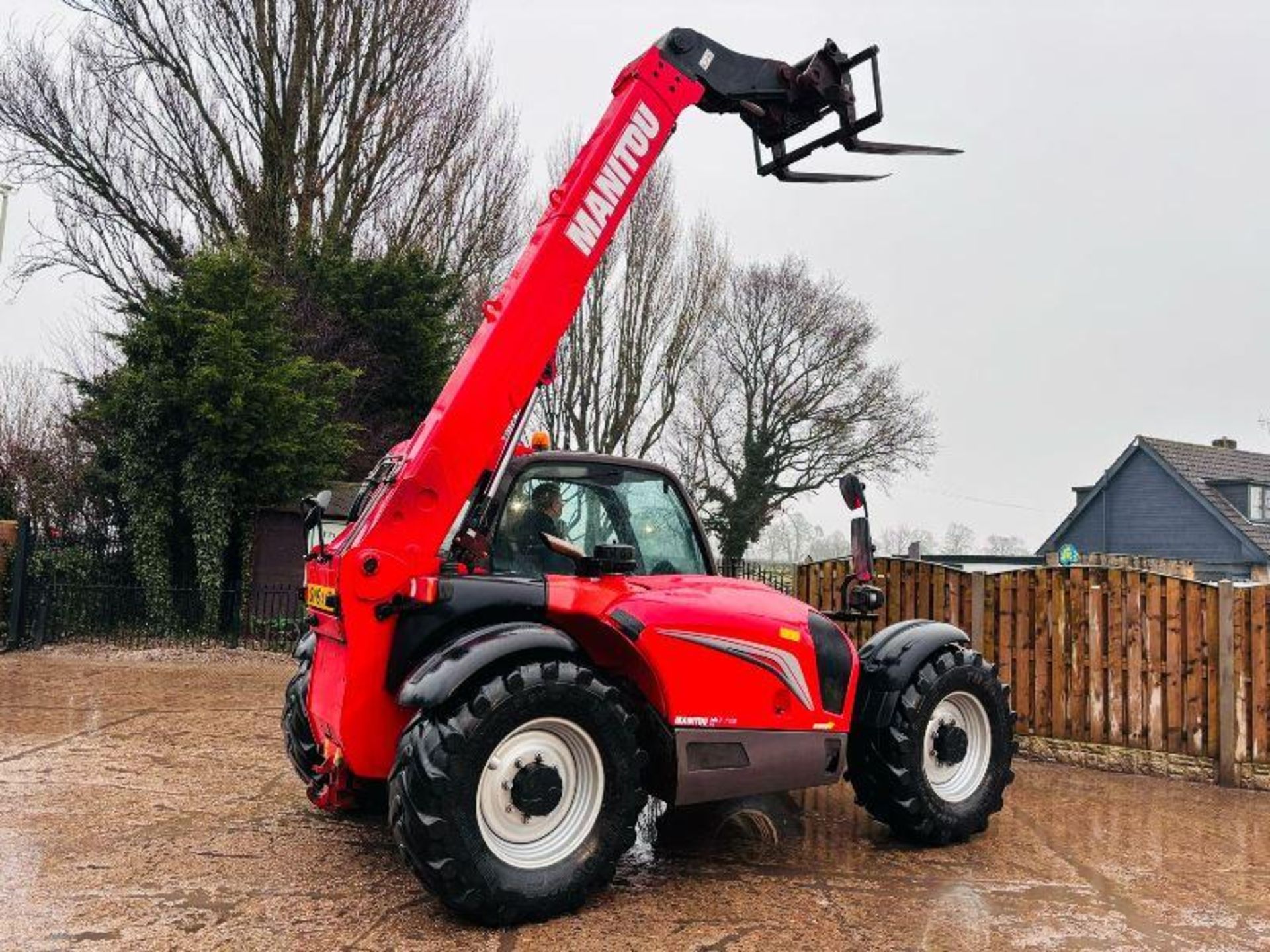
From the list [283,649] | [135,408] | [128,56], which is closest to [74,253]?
[128,56]

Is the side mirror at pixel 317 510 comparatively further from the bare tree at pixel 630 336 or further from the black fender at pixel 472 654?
A: the bare tree at pixel 630 336

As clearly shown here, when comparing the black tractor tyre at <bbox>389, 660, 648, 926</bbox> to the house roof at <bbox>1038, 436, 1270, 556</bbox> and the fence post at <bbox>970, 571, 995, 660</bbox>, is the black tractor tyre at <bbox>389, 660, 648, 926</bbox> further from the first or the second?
the house roof at <bbox>1038, 436, 1270, 556</bbox>

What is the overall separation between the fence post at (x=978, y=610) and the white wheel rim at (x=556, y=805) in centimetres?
519

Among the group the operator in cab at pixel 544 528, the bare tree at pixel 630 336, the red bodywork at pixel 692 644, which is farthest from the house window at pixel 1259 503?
the operator in cab at pixel 544 528

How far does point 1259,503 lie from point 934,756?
32.2 m

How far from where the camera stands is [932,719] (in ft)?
16.7

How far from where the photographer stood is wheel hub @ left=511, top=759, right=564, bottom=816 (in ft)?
12.3

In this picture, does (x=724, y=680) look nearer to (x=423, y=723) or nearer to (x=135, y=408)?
(x=423, y=723)

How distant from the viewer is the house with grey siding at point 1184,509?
30.5 m

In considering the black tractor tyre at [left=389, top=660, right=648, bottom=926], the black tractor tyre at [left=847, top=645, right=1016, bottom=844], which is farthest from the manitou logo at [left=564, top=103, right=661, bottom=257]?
the black tractor tyre at [left=847, top=645, right=1016, bottom=844]

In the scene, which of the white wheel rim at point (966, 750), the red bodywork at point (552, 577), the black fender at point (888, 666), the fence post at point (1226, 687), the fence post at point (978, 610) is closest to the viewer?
the red bodywork at point (552, 577)

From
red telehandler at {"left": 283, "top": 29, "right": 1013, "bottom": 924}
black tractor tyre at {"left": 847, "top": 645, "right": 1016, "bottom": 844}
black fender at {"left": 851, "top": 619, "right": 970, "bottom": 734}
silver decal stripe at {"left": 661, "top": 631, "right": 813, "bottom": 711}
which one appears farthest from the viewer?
black fender at {"left": 851, "top": 619, "right": 970, "bottom": 734}

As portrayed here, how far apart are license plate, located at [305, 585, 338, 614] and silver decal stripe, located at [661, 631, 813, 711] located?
137cm

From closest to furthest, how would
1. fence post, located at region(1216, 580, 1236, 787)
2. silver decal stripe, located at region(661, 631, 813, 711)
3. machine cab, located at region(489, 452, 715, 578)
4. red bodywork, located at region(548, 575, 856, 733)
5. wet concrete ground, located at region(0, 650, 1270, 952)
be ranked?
wet concrete ground, located at region(0, 650, 1270, 952), red bodywork, located at region(548, 575, 856, 733), silver decal stripe, located at region(661, 631, 813, 711), machine cab, located at region(489, 452, 715, 578), fence post, located at region(1216, 580, 1236, 787)
